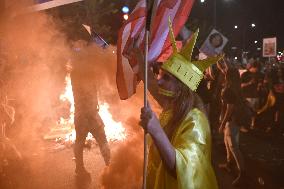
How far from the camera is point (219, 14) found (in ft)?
190

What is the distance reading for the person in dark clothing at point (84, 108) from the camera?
285 inches

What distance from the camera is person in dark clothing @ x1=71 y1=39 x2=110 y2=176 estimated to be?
7230 millimetres

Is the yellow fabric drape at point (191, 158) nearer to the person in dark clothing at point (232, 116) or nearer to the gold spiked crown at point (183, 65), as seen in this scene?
the gold spiked crown at point (183, 65)

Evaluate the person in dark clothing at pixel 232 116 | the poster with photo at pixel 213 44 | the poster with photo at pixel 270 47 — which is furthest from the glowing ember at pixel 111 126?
the poster with photo at pixel 270 47

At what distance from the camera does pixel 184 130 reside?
2828 millimetres

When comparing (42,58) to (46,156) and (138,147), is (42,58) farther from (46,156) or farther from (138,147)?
(138,147)

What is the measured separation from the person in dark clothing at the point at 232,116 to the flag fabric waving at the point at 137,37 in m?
3.93

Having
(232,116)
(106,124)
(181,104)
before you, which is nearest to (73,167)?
(106,124)

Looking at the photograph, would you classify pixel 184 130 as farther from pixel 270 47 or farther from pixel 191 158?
pixel 270 47

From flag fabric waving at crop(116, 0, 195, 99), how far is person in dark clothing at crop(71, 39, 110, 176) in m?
3.51

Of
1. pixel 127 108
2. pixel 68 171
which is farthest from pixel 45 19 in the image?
pixel 68 171

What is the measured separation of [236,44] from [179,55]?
8076 centimetres

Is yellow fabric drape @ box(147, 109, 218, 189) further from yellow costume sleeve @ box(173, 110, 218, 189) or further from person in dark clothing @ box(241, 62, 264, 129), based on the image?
person in dark clothing @ box(241, 62, 264, 129)

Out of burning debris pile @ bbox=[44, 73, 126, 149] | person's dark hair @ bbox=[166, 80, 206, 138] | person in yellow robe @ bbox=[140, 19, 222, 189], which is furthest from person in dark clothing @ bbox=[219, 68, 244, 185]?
person's dark hair @ bbox=[166, 80, 206, 138]
